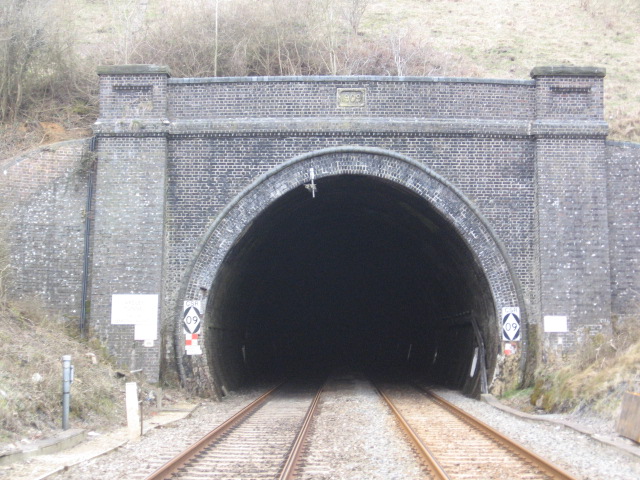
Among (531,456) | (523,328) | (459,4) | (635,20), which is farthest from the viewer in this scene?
(459,4)

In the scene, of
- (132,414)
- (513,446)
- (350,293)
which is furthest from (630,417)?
(350,293)

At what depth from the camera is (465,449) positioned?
29.5 ft

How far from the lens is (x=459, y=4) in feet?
146

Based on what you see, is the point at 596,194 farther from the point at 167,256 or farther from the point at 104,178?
the point at 104,178

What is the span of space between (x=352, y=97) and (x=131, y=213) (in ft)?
17.4

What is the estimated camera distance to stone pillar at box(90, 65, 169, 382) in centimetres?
1443

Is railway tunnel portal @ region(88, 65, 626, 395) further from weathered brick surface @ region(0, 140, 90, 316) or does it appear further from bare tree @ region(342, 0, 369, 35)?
bare tree @ region(342, 0, 369, 35)

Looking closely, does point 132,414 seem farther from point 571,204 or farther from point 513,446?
point 571,204

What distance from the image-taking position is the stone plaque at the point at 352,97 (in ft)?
50.4

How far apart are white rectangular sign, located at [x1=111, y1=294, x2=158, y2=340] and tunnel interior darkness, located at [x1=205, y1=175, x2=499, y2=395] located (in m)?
1.20

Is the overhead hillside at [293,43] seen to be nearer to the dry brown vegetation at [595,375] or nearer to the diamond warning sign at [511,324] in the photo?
the diamond warning sign at [511,324]

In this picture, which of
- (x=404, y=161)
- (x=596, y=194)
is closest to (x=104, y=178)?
(x=404, y=161)

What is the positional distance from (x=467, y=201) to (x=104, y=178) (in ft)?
25.1

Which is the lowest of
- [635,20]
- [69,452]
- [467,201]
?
[69,452]
